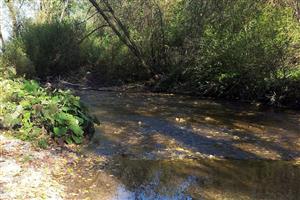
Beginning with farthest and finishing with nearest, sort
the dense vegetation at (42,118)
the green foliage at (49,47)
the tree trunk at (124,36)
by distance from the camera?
1. the green foliage at (49,47)
2. the tree trunk at (124,36)
3. the dense vegetation at (42,118)

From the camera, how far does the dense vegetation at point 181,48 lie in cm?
1516

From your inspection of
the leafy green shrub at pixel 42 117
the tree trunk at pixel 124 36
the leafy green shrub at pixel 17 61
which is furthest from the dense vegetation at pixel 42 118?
the leafy green shrub at pixel 17 61

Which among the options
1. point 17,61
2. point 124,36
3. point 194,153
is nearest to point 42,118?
point 194,153

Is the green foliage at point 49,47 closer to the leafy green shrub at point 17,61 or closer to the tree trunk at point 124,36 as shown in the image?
the leafy green shrub at point 17,61

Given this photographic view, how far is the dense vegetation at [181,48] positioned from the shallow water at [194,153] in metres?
1.54

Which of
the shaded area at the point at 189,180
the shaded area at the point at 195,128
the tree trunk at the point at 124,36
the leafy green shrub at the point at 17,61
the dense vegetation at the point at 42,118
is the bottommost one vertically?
the shaded area at the point at 189,180

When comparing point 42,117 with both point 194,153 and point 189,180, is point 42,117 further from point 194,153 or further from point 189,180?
point 189,180

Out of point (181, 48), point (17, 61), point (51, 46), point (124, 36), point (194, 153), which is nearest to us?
point (194, 153)

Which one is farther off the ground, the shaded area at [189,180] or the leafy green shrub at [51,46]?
the leafy green shrub at [51,46]

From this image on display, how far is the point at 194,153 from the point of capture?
926 cm

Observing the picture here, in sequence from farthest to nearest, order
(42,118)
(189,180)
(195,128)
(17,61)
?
1. (17,61)
2. (195,128)
3. (42,118)
4. (189,180)

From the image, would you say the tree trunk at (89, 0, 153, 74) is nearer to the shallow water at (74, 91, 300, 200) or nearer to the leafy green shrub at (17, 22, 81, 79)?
the leafy green shrub at (17, 22, 81, 79)

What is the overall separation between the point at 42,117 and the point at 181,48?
10547mm

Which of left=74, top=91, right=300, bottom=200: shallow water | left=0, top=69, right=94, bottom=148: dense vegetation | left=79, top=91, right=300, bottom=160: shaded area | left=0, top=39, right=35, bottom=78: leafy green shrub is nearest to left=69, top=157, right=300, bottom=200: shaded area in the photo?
left=74, top=91, right=300, bottom=200: shallow water
